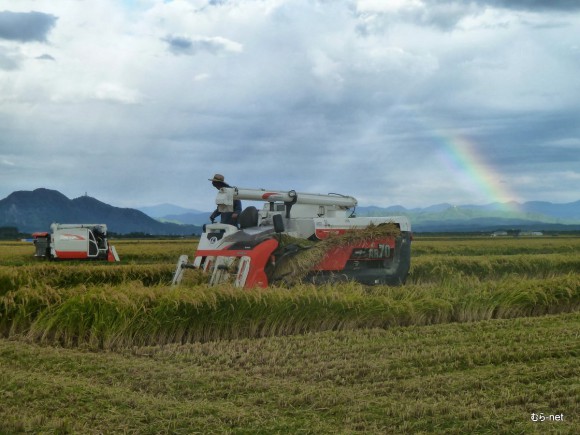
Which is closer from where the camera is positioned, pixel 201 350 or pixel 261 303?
pixel 201 350

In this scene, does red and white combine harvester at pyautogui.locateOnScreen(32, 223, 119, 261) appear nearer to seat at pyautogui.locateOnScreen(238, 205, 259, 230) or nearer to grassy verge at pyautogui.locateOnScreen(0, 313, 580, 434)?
seat at pyautogui.locateOnScreen(238, 205, 259, 230)

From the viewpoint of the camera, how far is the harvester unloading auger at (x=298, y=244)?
11273 millimetres

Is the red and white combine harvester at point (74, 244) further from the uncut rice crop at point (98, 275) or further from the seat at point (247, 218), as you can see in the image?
the seat at point (247, 218)

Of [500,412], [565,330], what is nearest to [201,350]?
[500,412]

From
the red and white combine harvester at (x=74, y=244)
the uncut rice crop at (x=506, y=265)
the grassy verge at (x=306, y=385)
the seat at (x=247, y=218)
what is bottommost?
the grassy verge at (x=306, y=385)

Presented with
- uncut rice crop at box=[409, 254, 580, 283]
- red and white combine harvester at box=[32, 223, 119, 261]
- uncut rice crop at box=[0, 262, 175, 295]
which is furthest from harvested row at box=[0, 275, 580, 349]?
red and white combine harvester at box=[32, 223, 119, 261]

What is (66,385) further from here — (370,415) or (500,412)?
(500,412)

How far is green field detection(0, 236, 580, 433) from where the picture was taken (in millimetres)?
5457

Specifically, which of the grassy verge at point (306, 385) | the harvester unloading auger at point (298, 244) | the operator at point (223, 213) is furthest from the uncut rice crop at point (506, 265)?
the grassy verge at point (306, 385)

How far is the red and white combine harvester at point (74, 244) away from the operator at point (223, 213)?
13.3 meters

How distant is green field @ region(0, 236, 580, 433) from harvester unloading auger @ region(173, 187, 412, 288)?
788 millimetres

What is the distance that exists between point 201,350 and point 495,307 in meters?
5.15

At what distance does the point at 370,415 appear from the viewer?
546 centimetres

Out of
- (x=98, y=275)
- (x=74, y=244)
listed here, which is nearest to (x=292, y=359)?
(x=98, y=275)
